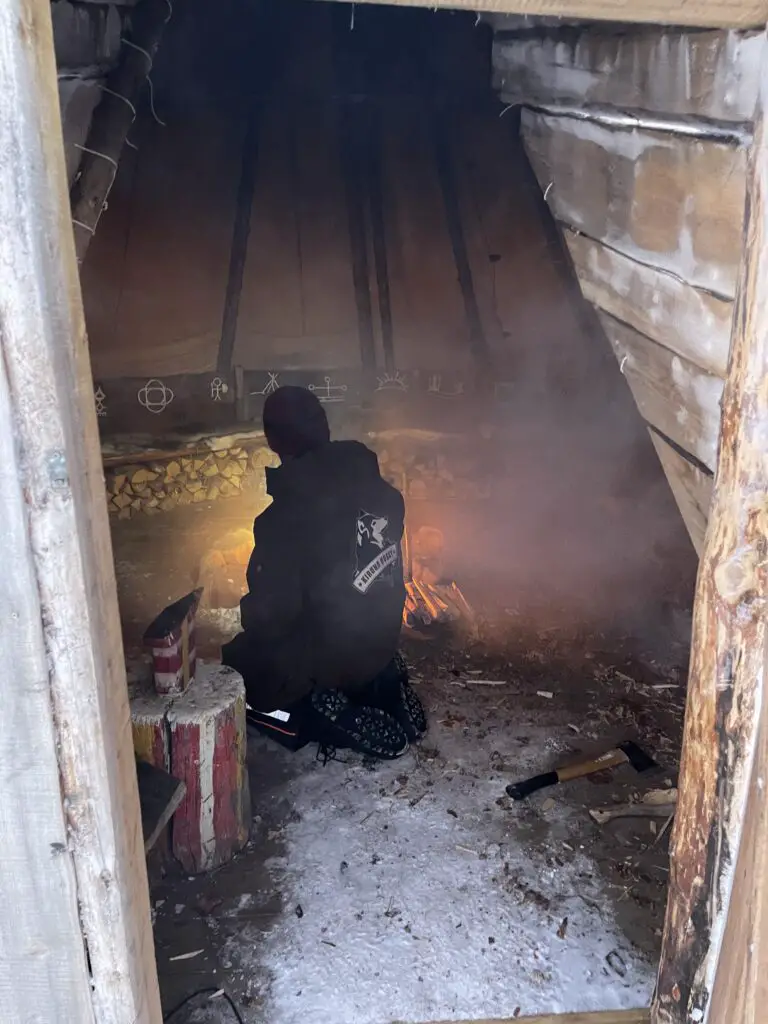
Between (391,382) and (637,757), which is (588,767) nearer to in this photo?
(637,757)

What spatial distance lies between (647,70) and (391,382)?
321 centimetres

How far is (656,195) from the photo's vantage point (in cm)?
188

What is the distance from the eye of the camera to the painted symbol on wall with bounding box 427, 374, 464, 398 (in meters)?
5.06

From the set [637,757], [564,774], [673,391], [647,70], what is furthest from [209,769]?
[647,70]

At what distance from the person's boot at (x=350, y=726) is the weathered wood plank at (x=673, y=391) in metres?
1.79

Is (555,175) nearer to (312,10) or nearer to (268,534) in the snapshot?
(268,534)

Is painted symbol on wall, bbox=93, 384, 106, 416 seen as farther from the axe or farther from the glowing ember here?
the axe

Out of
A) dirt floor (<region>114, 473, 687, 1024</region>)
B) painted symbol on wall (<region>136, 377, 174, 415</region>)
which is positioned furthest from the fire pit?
painted symbol on wall (<region>136, 377, 174, 415</region>)

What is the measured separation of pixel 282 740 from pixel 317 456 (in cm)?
121

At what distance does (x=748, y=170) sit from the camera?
141cm

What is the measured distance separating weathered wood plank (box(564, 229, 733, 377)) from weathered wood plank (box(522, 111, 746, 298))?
34 mm

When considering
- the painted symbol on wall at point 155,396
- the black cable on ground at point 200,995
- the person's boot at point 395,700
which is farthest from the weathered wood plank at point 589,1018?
the painted symbol on wall at point 155,396

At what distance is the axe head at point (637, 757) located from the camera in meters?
3.38

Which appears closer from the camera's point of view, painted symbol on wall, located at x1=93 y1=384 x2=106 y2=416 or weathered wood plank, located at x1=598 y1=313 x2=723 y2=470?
weathered wood plank, located at x1=598 y1=313 x2=723 y2=470
